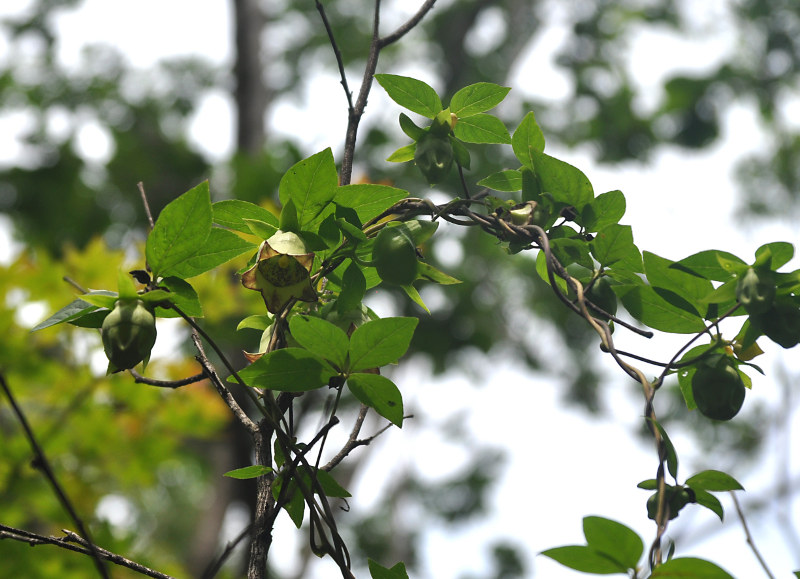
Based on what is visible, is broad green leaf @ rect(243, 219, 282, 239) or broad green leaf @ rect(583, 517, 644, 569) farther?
broad green leaf @ rect(243, 219, 282, 239)

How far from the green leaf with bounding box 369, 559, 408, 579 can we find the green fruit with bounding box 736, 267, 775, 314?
0.94 ft

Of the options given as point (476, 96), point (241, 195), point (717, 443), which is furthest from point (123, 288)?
point (717, 443)

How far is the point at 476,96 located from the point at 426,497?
7.05m

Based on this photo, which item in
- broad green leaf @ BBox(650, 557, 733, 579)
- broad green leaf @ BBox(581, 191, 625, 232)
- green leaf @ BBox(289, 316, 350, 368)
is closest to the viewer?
broad green leaf @ BBox(650, 557, 733, 579)

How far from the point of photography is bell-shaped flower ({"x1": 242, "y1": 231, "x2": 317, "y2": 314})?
46cm

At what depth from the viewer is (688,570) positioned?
11.9 inches

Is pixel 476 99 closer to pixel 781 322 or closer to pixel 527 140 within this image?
pixel 527 140

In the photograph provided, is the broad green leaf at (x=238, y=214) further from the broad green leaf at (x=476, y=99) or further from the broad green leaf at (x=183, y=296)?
the broad green leaf at (x=476, y=99)

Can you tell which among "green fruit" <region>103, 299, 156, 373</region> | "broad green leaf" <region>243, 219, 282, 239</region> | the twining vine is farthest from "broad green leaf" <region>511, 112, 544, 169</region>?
"green fruit" <region>103, 299, 156, 373</region>

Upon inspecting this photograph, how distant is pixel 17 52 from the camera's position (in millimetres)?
5035

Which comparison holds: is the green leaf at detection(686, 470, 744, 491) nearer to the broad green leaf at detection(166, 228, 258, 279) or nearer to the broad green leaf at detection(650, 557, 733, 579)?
the broad green leaf at detection(650, 557, 733, 579)

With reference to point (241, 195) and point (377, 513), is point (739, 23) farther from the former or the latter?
point (377, 513)

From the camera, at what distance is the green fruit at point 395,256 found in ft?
1.51

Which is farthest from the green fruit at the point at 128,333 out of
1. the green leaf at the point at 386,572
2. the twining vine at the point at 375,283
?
the green leaf at the point at 386,572
